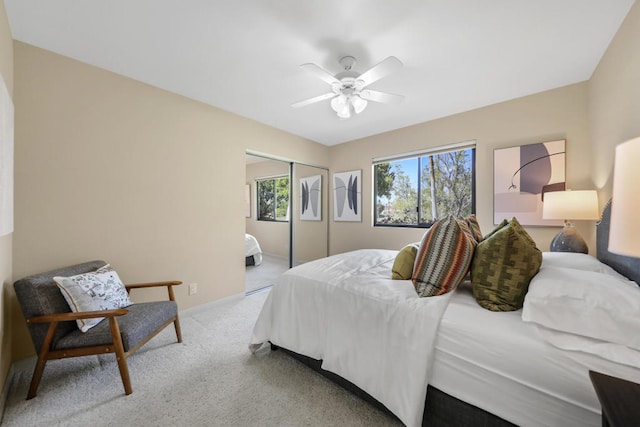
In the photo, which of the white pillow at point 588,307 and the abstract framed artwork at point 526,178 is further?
the abstract framed artwork at point 526,178

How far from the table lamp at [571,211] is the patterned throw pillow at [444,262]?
1441 millimetres

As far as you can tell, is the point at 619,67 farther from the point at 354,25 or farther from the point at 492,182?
the point at 354,25

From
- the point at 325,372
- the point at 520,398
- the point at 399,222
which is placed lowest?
the point at 325,372

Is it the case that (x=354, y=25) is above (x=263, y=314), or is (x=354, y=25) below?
above

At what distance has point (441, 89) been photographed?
2594 millimetres

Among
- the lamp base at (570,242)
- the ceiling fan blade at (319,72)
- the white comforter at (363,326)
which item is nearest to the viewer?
the white comforter at (363,326)

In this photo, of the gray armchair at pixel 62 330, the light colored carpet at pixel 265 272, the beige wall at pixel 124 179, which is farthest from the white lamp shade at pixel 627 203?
the light colored carpet at pixel 265 272

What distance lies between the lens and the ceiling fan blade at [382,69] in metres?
1.72

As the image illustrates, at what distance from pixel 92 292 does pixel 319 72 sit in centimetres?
237

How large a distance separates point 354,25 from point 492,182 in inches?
98.3

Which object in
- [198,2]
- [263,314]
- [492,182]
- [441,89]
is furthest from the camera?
[492,182]

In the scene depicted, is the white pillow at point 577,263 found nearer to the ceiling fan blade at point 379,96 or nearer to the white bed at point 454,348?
the white bed at point 454,348

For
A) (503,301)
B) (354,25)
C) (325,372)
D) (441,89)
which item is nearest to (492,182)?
(441,89)

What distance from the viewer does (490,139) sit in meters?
3.00
